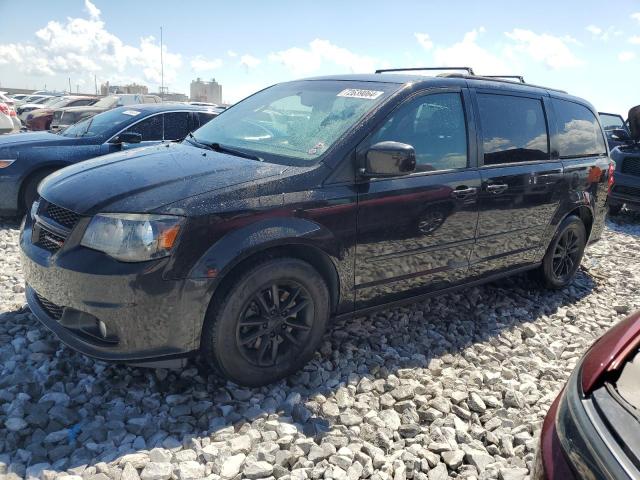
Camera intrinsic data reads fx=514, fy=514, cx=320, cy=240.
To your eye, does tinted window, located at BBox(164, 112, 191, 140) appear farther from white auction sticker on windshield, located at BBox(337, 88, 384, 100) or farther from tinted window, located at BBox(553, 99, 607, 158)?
tinted window, located at BBox(553, 99, 607, 158)

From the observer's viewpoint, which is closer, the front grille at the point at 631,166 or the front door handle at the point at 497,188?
the front door handle at the point at 497,188

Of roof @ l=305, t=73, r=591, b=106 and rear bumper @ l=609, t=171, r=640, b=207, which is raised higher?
roof @ l=305, t=73, r=591, b=106

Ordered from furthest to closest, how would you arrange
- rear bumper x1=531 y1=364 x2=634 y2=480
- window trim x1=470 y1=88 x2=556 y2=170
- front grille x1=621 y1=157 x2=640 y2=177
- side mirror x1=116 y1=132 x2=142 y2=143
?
front grille x1=621 y1=157 x2=640 y2=177, side mirror x1=116 y1=132 x2=142 y2=143, window trim x1=470 y1=88 x2=556 y2=170, rear bumper x1=531 y1=364 x2=634 y2=480

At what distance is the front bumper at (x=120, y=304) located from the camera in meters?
2.50

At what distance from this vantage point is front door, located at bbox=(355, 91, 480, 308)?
126 inches

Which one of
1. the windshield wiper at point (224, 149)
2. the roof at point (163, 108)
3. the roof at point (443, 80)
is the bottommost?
the windshield wiper at point (224, 149)

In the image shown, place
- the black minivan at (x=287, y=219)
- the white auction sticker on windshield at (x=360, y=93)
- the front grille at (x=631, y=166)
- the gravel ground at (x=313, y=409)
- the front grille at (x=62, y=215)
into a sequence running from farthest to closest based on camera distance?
the front grille at (x=631, y=166), the white auction sticker on windshield at (x=360, y=93), the front grille at (x=62, y=215), the black minivan at (x=287, y=219), the gravel ground at (x=313, y=409)

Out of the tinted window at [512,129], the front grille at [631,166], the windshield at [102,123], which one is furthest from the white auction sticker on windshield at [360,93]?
the front grille at [631,166]

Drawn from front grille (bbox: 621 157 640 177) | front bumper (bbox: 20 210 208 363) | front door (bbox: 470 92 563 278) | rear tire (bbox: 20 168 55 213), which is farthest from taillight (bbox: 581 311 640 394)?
front grille (bbox: 621 157 640 177)

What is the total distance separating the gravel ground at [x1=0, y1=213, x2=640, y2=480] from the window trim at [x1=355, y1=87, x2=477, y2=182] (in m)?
1.22

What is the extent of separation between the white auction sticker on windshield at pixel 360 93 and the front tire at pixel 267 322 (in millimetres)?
1240

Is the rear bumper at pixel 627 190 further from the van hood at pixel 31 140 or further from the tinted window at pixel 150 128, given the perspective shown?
the van hood at pixel 31 140

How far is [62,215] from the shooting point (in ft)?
9.03

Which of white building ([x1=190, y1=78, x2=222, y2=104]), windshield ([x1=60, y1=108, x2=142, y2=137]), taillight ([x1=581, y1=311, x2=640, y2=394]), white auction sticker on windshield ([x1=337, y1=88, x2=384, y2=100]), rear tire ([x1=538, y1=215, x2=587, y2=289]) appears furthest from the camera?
white building ([x1=190, y1=78, x2=222, y2=104])
